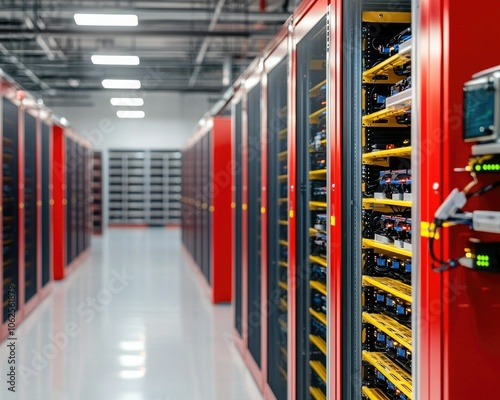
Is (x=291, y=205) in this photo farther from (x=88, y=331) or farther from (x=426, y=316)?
(x=88, y=331)

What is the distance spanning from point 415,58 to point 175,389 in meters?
3.96

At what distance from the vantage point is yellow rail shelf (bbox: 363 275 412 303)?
274 cm

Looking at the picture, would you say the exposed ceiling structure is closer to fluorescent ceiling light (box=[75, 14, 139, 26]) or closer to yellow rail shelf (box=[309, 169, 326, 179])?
fluorescent ceiling light (box=[75, 14, 139, 26])

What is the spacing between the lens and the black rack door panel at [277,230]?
4871 millimetres

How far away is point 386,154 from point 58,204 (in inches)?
379

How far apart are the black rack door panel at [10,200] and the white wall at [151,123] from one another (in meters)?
16.5

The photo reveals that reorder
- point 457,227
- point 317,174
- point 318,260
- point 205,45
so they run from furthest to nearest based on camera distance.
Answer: point 205,45
point 317,174
point 318,260
point 457,227

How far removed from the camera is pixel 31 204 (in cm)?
890

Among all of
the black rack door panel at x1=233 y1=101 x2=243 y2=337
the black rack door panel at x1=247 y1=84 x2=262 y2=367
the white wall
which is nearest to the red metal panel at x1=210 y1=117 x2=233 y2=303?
the black rack door panel at x1=233 y1=101 x2=243 y2=337

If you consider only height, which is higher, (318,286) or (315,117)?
(315,117)

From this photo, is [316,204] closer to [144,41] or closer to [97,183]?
[144,41]

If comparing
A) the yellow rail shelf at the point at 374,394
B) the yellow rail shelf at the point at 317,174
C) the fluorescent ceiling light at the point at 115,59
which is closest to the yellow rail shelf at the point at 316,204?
the yellow rail shelf at the point at 317,174

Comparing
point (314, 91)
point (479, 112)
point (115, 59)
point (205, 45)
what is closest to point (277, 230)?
A: point (314, 91)

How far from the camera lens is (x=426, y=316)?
208 cm
